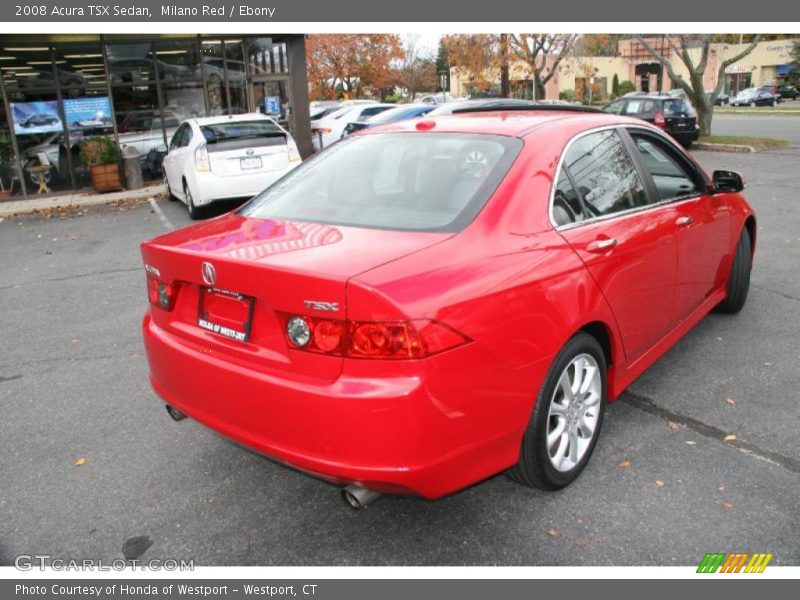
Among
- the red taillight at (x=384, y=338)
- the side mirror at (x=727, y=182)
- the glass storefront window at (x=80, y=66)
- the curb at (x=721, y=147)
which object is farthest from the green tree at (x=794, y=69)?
the red taillight at (x=384, y=338)

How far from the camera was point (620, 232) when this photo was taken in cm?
344

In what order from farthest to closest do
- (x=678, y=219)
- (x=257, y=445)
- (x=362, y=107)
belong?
(x=362, y=107) < (x=678, y=219) < (x=257, y=445)

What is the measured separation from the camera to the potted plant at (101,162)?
1502 cm

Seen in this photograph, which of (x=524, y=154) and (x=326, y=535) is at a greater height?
(x=524, y=154)

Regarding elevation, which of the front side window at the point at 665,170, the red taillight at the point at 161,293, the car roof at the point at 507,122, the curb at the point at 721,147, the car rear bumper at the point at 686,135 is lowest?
the curb at the point at 721,147

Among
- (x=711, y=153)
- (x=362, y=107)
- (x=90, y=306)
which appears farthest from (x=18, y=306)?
(x=711, y=153)

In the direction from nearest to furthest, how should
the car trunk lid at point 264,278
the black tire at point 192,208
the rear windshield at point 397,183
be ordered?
the car trunk lid at point 264,278, the rear windshield at point 397,183, the black tire at point 192,208

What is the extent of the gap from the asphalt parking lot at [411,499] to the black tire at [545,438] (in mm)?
124

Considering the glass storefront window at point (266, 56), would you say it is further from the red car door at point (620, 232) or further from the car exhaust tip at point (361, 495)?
the car exhaust tip at point (361, 495)

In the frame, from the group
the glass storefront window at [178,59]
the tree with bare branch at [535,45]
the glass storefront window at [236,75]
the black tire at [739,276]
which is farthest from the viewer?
the tree with bare branch at [535,45]

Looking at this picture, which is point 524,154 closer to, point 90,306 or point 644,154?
point 644,154

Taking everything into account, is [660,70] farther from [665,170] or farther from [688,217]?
[688,217]

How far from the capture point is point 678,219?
13.1ft

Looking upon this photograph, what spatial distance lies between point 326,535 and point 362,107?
17.3m
